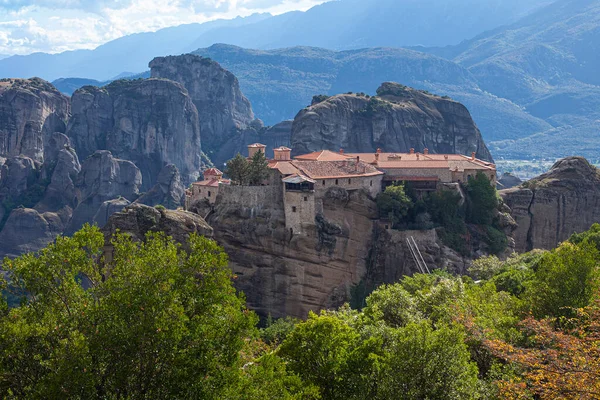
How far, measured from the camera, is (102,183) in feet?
432

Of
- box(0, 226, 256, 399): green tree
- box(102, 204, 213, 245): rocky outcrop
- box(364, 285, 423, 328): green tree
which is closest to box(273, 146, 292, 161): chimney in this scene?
box(102, 204, 213, 245): rocky outcrop

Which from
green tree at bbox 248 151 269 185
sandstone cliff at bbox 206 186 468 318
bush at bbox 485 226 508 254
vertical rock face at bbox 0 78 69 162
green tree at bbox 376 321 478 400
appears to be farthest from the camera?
vertical rock face at bbox 0 78 69 162

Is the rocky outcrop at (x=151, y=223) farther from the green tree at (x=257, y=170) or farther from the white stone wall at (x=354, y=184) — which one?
the white stone wall at (x=354, y=184)

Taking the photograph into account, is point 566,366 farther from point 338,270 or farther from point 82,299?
point 338,270

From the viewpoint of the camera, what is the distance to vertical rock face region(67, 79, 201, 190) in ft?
499

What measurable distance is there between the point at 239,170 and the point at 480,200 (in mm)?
24840

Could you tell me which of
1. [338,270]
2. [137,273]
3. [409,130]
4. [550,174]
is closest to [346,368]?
[137,273]

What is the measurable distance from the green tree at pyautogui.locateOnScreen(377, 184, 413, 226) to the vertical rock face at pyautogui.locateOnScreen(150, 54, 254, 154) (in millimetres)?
110854

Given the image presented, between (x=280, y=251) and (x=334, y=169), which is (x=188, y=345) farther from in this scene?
(x=334, y=169)

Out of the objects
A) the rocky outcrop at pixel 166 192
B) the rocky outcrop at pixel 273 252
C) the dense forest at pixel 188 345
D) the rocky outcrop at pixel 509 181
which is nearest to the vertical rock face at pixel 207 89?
the rocky outcrop at pixel 166 192

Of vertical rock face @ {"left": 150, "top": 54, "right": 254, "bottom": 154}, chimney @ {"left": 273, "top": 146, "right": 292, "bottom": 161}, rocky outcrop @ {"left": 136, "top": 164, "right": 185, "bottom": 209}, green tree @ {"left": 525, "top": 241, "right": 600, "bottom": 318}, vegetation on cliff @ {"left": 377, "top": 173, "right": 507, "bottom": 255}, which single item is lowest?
rocky outcrop @ {"left": 136, "top": 164, "right": 185, "bottom": 209}

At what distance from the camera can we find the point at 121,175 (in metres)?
137

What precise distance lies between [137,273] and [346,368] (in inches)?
344

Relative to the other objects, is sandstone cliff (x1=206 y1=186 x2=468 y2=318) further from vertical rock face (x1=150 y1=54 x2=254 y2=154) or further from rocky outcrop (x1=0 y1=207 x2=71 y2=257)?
vertical rock face (x1=150 y1=54 x2=254 y2=154)
